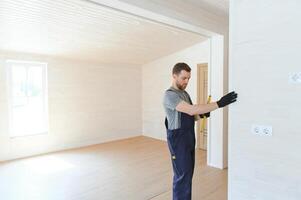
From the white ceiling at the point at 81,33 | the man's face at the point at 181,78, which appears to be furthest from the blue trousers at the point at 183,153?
the white ceiling at the point at 81,33

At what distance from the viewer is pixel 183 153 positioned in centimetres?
217

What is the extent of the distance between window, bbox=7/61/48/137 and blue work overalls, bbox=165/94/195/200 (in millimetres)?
3793

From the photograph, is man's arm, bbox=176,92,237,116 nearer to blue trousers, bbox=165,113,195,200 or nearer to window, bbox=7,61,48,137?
blue trousers, bbox=165,113,195,200

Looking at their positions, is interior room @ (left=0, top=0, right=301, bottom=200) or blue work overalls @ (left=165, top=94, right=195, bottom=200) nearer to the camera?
interior room @ (left=0, top=0, right=301, bottom=200)

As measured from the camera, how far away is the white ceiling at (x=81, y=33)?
299 centimetres

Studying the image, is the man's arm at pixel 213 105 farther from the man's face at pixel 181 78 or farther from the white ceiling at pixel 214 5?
the white ceiling at pixel 214 5

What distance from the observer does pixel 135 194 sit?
3045 mm
